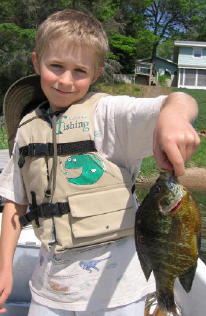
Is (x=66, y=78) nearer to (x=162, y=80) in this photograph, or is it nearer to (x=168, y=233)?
(x=168, y=233)

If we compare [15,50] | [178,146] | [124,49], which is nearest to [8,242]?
[178,146]

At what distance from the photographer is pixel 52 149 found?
240cm

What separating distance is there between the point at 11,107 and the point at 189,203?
5.25ft

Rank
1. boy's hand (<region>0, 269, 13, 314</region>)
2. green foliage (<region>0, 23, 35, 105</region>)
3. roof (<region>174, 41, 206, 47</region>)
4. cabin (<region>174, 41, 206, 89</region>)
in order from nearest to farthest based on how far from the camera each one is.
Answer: boy's hand (<region>0, 269, 13, 314</region>), green foliage (<region>0, 23, 35, 105</region>), roof (<region>174, 41, 206, 47</region>), cabin (<region>174, 41, 206, 89</region>)

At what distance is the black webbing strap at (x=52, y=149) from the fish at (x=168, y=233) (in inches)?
24.2

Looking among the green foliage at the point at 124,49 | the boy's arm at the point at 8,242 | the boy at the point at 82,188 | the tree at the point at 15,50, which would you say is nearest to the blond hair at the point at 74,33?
the boy at the point at 82,188

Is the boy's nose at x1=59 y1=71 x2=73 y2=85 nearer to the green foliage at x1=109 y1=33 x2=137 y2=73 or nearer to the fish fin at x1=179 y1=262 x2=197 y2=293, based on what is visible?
the fish fin at x1=179 y1=262 x2=197 y2=293

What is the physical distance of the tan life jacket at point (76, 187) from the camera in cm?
231

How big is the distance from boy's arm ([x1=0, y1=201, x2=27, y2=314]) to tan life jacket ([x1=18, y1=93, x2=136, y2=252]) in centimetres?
17

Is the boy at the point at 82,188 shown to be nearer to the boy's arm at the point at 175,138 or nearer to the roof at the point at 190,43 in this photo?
the boy's arm at the point at 175,138

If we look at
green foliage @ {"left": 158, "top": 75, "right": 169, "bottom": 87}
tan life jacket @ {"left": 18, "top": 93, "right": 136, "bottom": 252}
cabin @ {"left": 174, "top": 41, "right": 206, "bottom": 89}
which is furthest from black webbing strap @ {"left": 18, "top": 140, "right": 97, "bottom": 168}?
cabin @ {"left": 174, "top": 41, "right": 206, "bottom": 89}

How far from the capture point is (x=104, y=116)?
2.33 m

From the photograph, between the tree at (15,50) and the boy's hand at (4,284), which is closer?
the boy's hand at (4,284)

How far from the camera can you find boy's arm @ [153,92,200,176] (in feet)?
4.88
